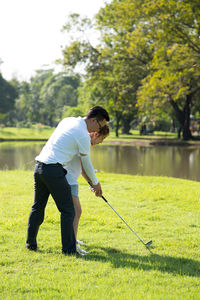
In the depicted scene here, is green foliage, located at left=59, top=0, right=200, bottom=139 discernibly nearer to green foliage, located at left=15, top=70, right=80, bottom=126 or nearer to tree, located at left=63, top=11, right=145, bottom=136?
tree, located at left=63, top=11, right=145, bottom=136

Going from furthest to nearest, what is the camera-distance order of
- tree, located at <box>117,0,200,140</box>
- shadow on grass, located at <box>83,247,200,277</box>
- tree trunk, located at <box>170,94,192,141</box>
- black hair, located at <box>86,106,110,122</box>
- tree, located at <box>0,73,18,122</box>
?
tree, located at <box>0,73,18,122</box>, tree trunk, located at <box>170,94,192,141</box>, tree, located at <box>117,0,200,140</box>, black hair, located at <box>86,106,110,122</box>, shadow on grass, located at <box>83,247,200,277</box>

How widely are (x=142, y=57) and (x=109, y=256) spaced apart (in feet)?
92.5

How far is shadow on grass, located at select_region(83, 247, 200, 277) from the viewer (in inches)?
147

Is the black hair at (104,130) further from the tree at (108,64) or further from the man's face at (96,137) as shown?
the tree at (108,64)

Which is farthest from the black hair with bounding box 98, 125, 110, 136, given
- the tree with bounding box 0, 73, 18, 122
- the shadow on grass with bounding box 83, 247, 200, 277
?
the tree with bounding box 0, 73, 18, 122

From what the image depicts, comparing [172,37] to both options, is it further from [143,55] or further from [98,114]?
[98,114]

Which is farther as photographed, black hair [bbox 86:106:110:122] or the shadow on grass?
black hair [bbox 86:106:110:122]

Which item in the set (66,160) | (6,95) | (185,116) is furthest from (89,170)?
(6,95)

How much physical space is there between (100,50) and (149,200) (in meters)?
26.6

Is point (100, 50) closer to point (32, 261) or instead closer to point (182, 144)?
→ point (182, 144)

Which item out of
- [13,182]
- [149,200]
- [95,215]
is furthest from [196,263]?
[13,182]

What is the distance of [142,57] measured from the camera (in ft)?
101

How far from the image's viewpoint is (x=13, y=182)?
1002 cm

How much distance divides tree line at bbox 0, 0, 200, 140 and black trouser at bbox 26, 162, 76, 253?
59.4 ft
